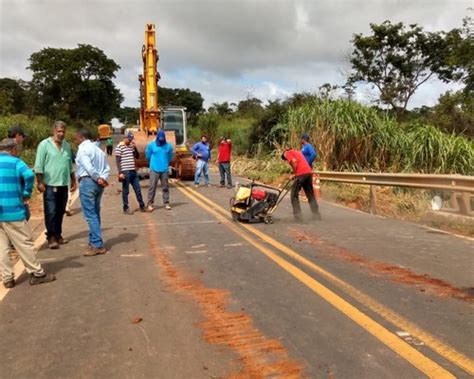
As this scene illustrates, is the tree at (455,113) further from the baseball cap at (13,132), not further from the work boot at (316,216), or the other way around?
the baseball cap at (13,132)

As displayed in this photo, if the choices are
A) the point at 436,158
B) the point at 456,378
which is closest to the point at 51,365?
the point at 456,378

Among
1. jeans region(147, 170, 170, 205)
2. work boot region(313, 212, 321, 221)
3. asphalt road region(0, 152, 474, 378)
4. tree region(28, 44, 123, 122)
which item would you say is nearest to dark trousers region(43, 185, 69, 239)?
asphalt road region(0, 152, 474, 378)

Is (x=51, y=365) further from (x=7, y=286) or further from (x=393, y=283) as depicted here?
(x=393, y=283)

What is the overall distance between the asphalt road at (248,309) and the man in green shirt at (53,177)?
0.36 meters

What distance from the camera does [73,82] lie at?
2928 inches

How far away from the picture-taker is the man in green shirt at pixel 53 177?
26.6 feet

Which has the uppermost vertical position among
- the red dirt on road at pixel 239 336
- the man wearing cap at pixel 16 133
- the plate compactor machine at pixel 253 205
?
the man wearing cap at pixel 16 133

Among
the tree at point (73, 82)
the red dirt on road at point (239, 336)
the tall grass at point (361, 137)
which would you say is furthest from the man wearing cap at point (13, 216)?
the tree at point (73, 82)

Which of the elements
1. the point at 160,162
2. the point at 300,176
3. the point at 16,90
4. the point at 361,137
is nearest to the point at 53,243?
the point at 160,162

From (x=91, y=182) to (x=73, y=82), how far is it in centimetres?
7170

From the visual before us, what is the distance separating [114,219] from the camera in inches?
426

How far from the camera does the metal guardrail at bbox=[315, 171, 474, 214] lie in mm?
8961

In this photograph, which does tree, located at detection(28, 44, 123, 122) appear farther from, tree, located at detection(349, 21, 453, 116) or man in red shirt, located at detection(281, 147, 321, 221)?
man in red shirt, located at detection(281, 147, 321, 221)

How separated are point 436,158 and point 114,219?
10163mm
